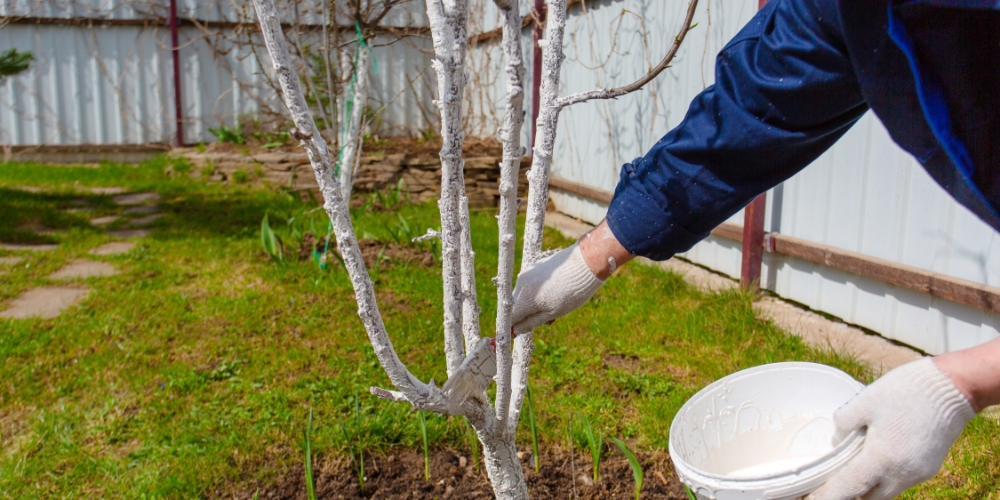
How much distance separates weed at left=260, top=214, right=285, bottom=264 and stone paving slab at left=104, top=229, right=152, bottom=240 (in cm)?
142

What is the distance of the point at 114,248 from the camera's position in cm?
468

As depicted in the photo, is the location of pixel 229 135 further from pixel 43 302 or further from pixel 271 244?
pixel 43 302

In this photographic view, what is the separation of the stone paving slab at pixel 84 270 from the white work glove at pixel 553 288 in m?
3.40

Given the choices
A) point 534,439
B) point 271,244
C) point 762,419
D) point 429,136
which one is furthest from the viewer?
point 429,136

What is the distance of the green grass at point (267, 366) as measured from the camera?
2193 millimetres

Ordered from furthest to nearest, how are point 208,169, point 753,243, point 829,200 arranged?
point 208,169 → point 753,243 → point 829,200

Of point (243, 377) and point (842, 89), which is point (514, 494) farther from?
point (243, 377)

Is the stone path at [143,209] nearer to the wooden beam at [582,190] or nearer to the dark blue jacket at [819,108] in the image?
the wooden beam at [582,190]

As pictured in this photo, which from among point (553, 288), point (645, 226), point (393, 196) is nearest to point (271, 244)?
point (393, 196)

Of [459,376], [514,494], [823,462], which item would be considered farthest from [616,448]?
[823,462]

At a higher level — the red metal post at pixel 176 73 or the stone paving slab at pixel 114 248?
the red metal post at pixel 176 73

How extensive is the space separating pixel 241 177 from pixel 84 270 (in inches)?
100

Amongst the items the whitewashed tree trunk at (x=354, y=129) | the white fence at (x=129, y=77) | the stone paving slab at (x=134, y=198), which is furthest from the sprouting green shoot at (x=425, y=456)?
the white fence at (x=129, y=77)

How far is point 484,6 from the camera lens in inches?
275
